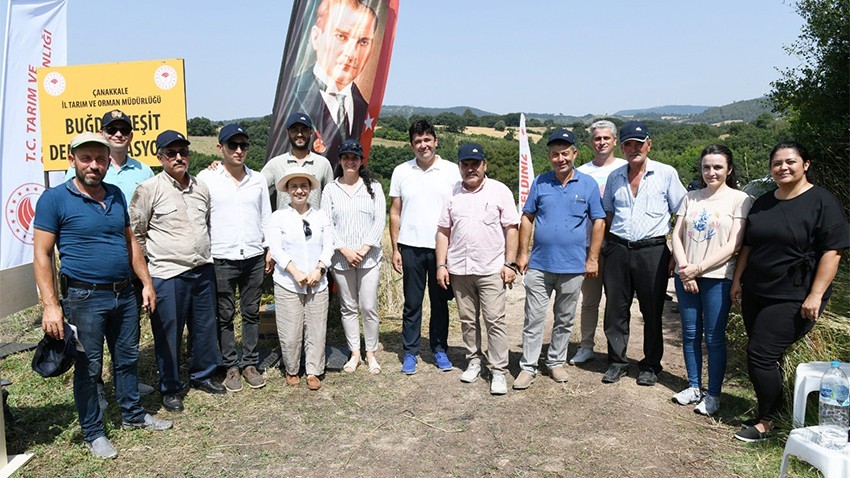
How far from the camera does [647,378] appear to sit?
4.61m

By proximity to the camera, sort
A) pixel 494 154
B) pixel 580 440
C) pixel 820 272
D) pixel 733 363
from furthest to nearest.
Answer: pixel 494 154, pixel 733 363, pixel 580 440, pixel 820 272

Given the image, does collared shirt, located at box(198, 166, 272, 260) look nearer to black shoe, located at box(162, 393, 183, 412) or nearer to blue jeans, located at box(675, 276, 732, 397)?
black shoe, located at box(162, 393, 183, 412)

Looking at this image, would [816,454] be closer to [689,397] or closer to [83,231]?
[689,397]

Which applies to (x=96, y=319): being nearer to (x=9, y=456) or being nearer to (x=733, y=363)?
(x=9, y=456)

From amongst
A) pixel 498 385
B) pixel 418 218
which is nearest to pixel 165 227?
pixel 418 218

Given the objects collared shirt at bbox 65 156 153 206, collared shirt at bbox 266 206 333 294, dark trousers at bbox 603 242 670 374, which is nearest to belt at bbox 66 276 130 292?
collared shirt at bbox 65 156 153 206

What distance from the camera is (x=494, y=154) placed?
39.0m

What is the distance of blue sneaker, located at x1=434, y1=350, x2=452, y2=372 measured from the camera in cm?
505

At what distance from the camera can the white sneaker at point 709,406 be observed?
4109mm

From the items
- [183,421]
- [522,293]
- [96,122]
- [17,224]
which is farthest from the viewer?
[522,293]

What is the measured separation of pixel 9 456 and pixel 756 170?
768 cm

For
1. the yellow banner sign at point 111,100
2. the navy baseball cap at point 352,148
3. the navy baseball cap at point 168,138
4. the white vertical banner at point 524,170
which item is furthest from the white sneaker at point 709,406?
the white vertical banner at point 524,170

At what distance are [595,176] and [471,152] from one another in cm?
118

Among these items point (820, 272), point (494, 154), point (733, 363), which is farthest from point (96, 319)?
point (494, 154)
